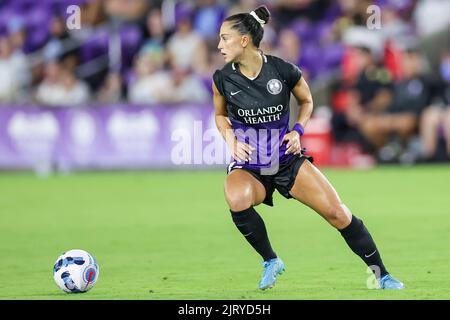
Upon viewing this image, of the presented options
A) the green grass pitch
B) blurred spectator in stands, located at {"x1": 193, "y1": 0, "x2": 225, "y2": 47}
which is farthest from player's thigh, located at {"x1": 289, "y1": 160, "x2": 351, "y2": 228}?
blurred spectator in stands, located at {"x1": 193, "y1": 0, "x2": 225, "y2": 47}

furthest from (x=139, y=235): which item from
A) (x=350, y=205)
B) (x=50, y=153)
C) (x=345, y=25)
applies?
(x=345, y=25)

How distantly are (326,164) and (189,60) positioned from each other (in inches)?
127

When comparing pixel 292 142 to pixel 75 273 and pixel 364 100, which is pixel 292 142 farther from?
pixel 364 100

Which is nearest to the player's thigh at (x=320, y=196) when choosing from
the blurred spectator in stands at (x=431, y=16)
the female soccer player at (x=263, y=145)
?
the female soccer player at (x=263, y=145)

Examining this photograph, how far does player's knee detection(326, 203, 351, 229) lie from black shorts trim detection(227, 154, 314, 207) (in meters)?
0.35

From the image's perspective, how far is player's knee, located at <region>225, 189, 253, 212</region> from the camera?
753cm

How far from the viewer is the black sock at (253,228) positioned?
758 centimetres

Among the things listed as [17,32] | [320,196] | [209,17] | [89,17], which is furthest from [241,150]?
[17,32]

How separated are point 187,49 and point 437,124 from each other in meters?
4.80

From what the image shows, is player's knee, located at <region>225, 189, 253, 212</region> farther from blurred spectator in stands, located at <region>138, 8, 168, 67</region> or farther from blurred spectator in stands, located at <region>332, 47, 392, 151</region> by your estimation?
blurred spectator in stands, located at <region>138, 8, 168, 67</region>

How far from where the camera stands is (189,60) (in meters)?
19.5

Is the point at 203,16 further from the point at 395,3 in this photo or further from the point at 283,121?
the point at 283,121

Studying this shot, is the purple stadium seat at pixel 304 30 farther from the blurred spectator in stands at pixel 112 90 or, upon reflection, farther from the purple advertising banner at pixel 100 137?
the blurred spectator in stands at pixel 112 90

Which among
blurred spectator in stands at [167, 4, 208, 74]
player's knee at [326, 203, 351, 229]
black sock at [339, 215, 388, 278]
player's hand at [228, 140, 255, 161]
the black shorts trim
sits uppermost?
blurred spectator in stands at [167, 4, 208, 74]
